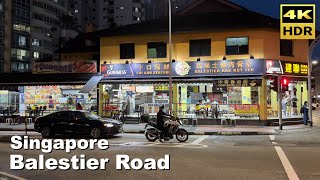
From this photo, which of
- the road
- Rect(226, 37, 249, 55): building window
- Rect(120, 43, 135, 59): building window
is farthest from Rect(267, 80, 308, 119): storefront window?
Rect(120, 43, 135, 59): building window

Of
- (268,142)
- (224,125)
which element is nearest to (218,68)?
(224,125)

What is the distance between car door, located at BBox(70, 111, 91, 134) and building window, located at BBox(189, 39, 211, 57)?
11.0m

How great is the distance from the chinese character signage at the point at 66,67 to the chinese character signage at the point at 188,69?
1.02m

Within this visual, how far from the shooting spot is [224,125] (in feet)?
85.5

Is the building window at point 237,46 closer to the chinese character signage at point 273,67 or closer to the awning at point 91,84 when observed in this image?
the chinese character signage at point 273,67

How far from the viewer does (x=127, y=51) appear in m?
29.6

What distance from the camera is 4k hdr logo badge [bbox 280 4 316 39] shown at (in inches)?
935

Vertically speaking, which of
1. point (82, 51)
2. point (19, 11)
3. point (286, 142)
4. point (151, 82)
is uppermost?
point (19, 11)

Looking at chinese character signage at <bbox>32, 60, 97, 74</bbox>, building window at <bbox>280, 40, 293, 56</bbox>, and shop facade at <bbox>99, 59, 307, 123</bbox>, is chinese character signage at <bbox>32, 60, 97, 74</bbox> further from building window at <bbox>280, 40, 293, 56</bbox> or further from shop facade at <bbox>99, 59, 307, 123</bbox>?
building window at <bbox>280, 40, 293, 56</bbox>

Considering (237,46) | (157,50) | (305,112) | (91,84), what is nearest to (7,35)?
(91,84)

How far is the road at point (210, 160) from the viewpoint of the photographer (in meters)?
9.91

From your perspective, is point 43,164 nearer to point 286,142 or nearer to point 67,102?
point 286,142

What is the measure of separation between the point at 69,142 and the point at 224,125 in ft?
40.1

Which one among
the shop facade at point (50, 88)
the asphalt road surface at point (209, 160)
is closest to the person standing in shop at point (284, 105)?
the asphalt road surface at point (209, 160)
